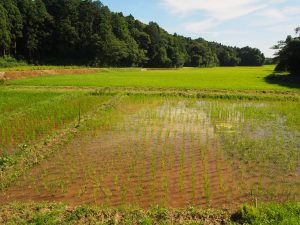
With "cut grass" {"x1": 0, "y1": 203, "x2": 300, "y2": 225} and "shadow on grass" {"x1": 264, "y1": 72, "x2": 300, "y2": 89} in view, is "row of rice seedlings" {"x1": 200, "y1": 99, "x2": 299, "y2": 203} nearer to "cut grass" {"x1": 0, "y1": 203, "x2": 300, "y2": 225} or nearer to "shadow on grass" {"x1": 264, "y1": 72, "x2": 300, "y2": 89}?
"cut grass" {"x1": 0, "y1": 203, "x2": 300, "y2": 225}

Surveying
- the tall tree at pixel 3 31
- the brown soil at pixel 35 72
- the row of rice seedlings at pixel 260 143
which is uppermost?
the tall tree at pixel 3 31

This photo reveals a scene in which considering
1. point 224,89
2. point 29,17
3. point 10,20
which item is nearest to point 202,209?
point 224,89

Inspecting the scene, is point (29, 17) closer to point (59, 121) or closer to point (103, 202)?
point (59, 121)

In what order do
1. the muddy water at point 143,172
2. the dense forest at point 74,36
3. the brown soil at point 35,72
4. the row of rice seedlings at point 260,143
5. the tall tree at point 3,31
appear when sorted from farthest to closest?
the dense forest at point 74,36, the tall tree at point 3,31, the brown soil at point 35,72, the row of rice seedlings at point 260,143, the muddy water at point 143,172

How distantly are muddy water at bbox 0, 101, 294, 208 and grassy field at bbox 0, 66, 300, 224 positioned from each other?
0.08ft

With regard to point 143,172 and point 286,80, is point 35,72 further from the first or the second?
point 143,172

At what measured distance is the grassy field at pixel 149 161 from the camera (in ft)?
19.4

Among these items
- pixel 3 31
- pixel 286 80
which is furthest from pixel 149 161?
pixel 3 31

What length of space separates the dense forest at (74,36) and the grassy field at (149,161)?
34.4 meters

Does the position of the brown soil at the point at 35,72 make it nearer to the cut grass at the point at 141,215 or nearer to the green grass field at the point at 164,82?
the green grass field at the point at 164,82

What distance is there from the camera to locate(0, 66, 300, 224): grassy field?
5898 mm

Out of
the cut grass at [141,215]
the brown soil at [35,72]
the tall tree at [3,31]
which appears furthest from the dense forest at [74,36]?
the cut grass at [141,215]

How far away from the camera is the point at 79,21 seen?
6100 cm

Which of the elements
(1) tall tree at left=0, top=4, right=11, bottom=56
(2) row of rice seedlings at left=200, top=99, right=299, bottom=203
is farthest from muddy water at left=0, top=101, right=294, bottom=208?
(1) tall tree at left=0, top=4, right=11, bottom=56
